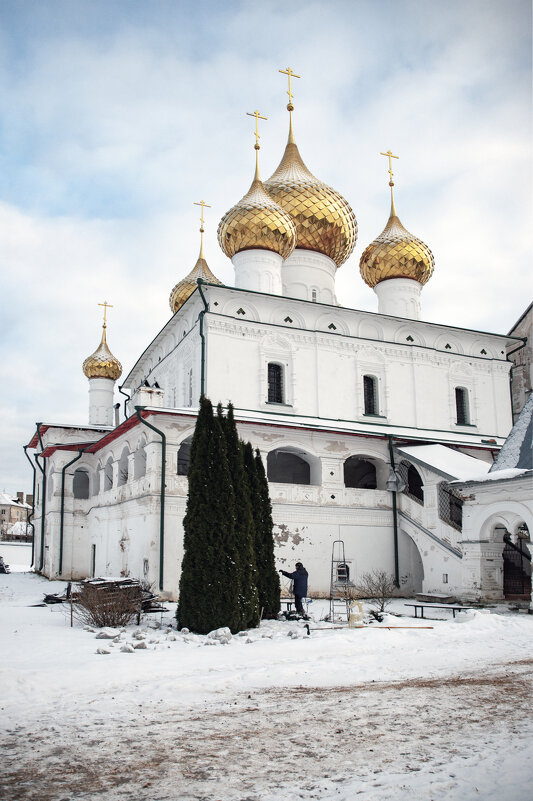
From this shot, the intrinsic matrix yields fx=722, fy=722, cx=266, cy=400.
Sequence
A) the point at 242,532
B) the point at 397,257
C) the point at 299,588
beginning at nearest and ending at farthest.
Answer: the point at 242,532, the point at 299,588, the point at 397,257

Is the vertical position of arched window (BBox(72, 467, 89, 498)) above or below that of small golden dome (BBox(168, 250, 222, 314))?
below

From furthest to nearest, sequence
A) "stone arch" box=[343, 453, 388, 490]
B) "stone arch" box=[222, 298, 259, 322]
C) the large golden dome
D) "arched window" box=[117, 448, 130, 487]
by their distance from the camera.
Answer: the large golden dome
"stone arch" box=[343, 453, 388, 490]
"arched window" box=[117, 448, 130, 487]
"stone arch" box=[222, 298, 259, 322]

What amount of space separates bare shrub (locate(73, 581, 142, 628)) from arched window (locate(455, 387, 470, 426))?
13.4 metres

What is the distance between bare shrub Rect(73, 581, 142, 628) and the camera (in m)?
10.2

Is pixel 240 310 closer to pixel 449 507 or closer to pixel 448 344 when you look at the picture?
pixel 448 344

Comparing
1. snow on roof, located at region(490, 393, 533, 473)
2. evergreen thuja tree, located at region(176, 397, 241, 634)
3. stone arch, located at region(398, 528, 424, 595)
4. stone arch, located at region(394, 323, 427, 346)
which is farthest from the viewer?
stone arch, located at region(394, 323, 427, 346)

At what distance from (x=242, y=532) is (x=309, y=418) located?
8.74 meters

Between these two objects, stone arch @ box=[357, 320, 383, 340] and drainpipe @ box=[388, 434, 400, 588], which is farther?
stone arch @ box=[357, 320, 383, 340]

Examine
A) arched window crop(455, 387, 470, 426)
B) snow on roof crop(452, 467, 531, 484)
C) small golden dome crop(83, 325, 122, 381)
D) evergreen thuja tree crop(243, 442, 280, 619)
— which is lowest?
evergreen thuja tree crop(243, 442, 280, 619)

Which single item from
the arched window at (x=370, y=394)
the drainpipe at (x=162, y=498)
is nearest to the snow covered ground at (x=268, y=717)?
the drainpipe at (x=162, y=498)

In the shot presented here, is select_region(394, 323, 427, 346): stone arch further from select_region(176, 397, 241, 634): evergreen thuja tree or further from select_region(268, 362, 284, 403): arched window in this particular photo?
select_region(176, 397, 241, 634): evergreen thuja tree

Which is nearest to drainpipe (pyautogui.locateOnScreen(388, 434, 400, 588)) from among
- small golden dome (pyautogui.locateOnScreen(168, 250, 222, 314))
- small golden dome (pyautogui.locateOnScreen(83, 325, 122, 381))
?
small golden dome (pyautogui.locateOnScreen(168, 250, 222, 314))

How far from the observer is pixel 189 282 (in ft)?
86.4

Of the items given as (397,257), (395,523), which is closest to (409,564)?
(395,523)
